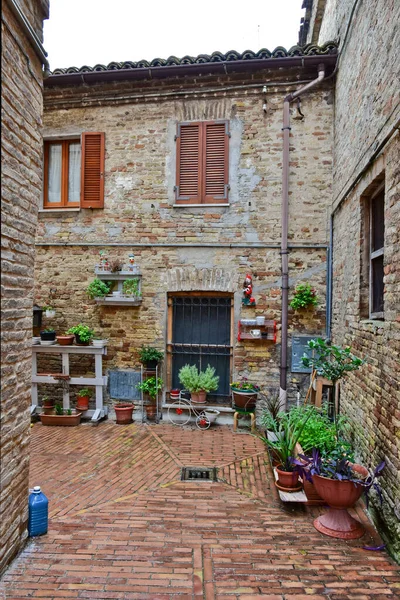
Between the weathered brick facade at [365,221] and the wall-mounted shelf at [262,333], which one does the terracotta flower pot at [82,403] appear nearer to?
the wall-mounted shelf at [262,333]

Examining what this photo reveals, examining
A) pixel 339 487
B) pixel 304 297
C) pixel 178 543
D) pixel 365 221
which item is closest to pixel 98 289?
pixel 304 297

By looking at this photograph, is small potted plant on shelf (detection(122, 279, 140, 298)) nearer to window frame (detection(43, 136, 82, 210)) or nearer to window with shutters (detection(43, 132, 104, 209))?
window with shutters (detection(43, 132, 104, 209))

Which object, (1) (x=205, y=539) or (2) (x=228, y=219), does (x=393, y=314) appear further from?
(2) (x=228, y=219)

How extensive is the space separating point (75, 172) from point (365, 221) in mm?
5735

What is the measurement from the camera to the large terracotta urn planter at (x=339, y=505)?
3.71 meters

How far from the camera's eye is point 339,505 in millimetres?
3791

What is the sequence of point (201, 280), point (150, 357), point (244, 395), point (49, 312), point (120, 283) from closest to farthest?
point (244, 395) → point (150, 357) → point (201, 280) → point (120, 283) → point (49, 312)

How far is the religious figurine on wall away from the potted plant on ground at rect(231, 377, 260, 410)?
145 cm

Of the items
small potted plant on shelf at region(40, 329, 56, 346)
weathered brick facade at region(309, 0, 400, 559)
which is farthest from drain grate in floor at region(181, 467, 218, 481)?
small potted plant on shelf at region(40, 329, 56, 346)

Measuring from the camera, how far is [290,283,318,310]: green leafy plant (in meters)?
7.20

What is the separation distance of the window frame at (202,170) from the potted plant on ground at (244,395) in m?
3.33

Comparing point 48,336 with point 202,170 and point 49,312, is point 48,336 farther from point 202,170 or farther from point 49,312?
point 202,170

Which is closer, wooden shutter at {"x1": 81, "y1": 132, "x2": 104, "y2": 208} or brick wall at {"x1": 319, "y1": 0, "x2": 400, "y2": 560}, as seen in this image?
brick wall at {"x1": 319, "y1": 0, "x2": 400, "y2": 560}

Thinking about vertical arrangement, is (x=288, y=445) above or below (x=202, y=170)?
below
